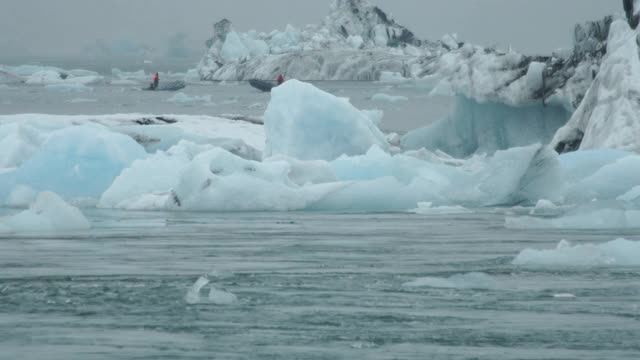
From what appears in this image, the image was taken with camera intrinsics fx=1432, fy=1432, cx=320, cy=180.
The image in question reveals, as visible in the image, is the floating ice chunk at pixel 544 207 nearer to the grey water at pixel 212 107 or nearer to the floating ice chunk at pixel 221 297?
the floating ice chunk at pixel 221 297

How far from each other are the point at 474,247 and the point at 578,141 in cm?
892

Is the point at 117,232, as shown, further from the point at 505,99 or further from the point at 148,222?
the point at 505,99

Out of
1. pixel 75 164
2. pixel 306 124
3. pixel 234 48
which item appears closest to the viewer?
pixel 75 164

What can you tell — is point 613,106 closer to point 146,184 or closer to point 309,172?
point 309,172

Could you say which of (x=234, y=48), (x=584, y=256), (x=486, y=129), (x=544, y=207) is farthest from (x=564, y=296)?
(x=234, y=48)

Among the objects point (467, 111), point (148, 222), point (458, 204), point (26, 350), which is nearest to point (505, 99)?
point (467, 111)

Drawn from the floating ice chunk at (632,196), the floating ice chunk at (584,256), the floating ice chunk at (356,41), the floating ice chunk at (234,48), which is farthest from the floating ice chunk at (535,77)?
the floating ice chunk at (356,41)

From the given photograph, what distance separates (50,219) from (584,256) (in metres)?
4.82

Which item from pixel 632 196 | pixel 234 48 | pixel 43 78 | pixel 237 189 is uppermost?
pixel 632 196

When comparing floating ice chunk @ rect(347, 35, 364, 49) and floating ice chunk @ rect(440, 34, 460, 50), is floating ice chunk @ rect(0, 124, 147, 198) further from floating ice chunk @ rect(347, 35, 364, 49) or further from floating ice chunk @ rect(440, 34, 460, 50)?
floating ice chunk @ rect(440, 34, 460, 50)

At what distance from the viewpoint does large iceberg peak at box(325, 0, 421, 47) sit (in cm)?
9500

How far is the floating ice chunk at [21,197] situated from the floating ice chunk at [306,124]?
13.4 ft

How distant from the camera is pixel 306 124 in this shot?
18.3 m

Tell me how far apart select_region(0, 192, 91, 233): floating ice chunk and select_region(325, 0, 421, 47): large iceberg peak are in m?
83.1
